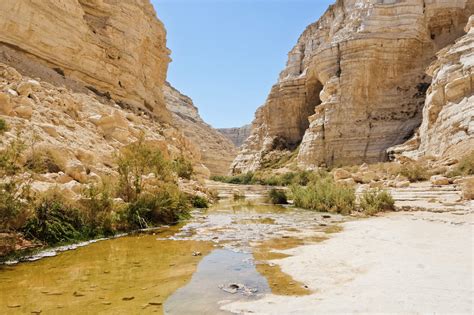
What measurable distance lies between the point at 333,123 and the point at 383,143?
5.26m

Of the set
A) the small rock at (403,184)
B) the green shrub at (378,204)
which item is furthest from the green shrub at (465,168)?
the green shrub at (378,204)

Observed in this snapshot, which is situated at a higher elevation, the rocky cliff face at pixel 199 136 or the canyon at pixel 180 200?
the rocky cliff face at pixel 199 136

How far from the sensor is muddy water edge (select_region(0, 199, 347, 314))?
12.1 ft

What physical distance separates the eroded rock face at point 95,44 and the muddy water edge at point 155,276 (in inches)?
530

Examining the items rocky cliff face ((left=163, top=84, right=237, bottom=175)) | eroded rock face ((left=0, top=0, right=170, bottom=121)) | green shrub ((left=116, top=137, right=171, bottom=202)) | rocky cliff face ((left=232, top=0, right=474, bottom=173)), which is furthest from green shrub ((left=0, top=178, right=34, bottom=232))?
rocky cliff face ((left=163, top=84, right=237, bottom=175))

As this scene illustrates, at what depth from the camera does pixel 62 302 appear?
12.3 feet

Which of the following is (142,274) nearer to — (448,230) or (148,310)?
(148,310)

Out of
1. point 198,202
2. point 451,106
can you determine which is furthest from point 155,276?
point 451,106

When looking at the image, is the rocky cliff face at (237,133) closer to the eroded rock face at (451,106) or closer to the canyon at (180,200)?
the canyon at (180,200)

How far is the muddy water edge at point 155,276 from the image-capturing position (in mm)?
3699

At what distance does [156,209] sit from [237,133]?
418ft

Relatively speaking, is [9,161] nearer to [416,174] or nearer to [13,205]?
[13,205]

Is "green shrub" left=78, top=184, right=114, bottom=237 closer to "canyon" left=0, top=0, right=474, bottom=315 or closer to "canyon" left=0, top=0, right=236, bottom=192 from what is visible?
"canyon" left=0, top=0, right=474, bottom=315

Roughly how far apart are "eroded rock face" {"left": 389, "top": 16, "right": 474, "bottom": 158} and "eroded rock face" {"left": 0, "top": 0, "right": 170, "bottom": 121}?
1869 cm
